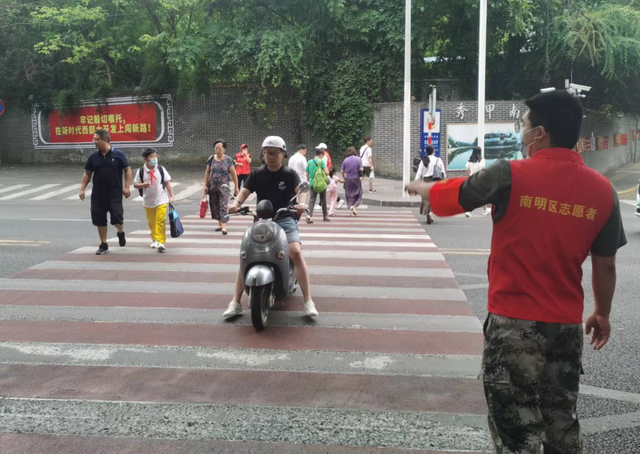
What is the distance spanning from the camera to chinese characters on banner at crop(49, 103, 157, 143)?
2769cm

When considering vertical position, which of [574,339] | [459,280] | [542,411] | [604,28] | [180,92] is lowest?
[459,280]

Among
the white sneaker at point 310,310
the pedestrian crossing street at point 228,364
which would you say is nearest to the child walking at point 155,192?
the pedestrian crossing street at point 228,364

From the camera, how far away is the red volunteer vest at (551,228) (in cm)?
273

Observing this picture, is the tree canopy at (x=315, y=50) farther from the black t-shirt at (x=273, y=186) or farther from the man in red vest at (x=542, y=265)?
the man in red vest at (x=542, y=265)

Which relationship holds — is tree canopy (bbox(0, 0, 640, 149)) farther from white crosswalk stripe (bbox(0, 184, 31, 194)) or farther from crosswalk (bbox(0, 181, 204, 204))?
white crosswalk stripe (bbox(0, 184, 31, 194))

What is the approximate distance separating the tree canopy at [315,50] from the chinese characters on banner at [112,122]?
0.69 m

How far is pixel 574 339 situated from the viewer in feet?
9.19

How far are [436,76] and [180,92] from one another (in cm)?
1065

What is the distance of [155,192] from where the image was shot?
973cm

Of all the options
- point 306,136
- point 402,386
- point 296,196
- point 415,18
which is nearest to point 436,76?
point 415,18

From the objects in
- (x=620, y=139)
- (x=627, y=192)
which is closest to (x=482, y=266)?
(x=627, y=192)

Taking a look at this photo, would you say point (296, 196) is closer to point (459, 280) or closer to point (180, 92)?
point (459, 280)

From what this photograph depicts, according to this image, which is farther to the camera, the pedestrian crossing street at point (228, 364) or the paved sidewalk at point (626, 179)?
the paved sidewalk at point (626, 179)

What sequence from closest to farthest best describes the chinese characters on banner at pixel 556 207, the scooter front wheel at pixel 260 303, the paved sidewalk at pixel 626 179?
the chinese characters on banner at pixel 556 207 → the scooter front wheel at pixel 260 303 → the paved sidewalk at pixel 626 179
